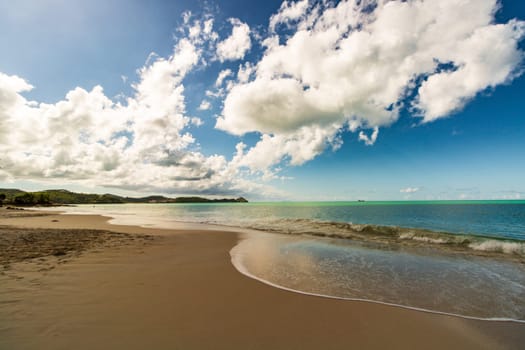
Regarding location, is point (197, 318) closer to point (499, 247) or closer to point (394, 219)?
point (499, 247)

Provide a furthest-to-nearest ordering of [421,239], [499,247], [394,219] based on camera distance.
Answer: [394,219], [421,239], [499,247]

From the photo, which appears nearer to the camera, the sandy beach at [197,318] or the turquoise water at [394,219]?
the sandy beach at [197,318]

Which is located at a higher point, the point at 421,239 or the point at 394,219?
the point at 421,239

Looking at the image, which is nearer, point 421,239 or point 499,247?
point 499,247

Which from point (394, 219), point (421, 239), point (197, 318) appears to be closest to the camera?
point (197, 318)

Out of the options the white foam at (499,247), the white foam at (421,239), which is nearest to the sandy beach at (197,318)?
the white foam at (499,247)

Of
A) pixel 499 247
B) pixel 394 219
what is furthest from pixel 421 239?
pixel 394 219

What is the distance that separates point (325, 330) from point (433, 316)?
3.07 meters

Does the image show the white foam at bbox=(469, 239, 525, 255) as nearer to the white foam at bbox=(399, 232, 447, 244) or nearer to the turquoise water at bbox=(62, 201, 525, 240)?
the white foam at bbox=(399, 232, 447, 244)

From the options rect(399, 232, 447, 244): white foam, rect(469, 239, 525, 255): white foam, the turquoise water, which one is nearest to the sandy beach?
rect(469, 239, 525, 255): white foam

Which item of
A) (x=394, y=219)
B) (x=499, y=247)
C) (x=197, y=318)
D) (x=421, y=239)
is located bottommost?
(x=394, y=219)

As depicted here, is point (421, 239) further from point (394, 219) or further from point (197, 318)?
point (394, 219)

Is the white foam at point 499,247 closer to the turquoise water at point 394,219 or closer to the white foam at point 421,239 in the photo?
the white foam at point 421,239

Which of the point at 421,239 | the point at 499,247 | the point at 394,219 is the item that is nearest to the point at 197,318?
the point at 421,239
